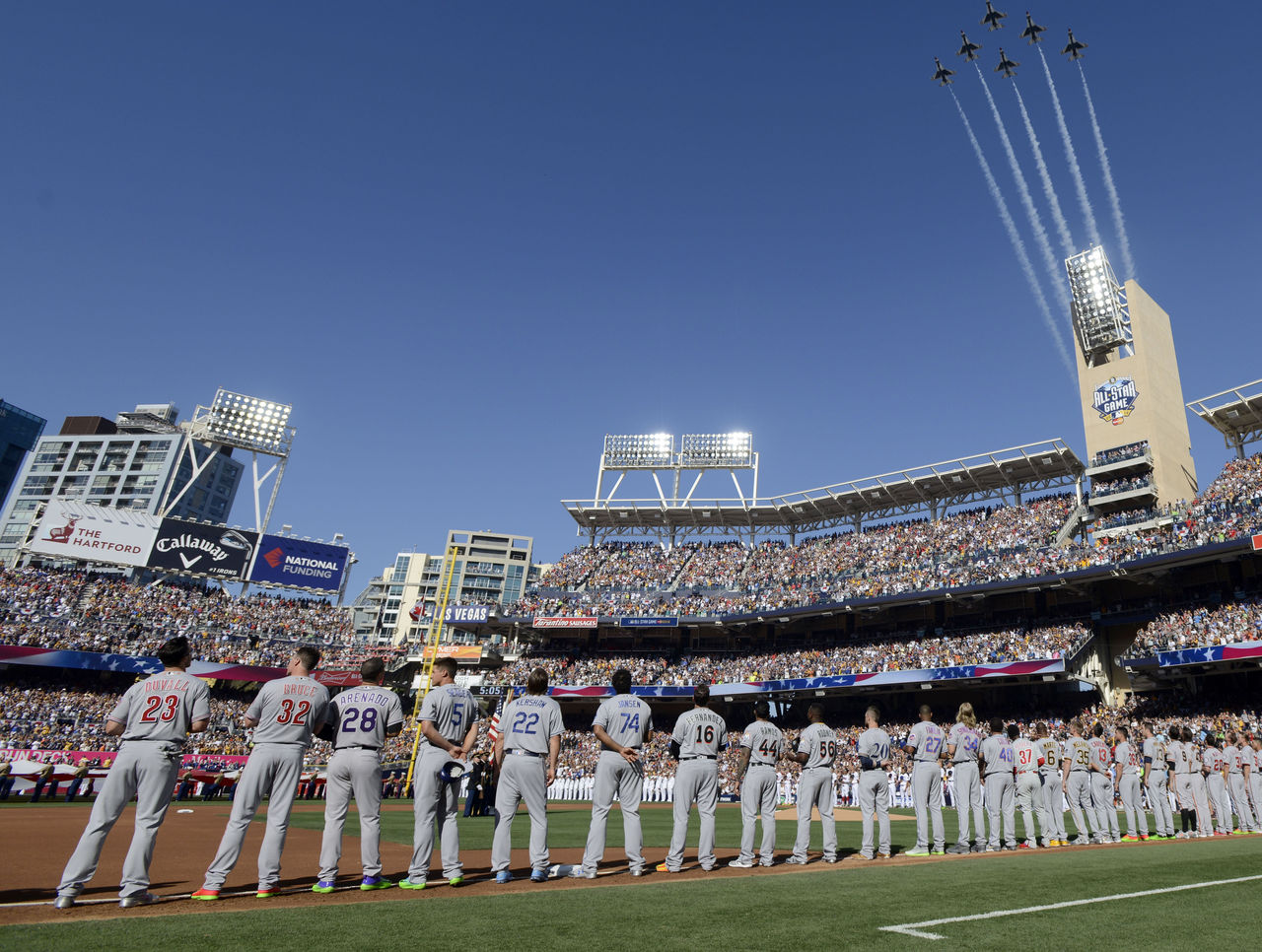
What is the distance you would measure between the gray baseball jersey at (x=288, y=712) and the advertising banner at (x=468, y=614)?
4628cm

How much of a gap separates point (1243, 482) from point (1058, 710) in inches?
506

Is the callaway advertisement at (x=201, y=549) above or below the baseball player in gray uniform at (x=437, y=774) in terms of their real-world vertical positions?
above

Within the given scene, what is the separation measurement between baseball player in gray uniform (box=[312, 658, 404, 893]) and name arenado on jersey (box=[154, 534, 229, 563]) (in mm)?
51123

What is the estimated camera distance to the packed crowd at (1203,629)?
28.3 meters

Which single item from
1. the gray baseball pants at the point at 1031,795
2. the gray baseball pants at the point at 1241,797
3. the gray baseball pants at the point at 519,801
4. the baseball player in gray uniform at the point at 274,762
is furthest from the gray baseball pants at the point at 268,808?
the gray baseball pants at the point at 1241,797

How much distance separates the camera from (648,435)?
5862 centimetres

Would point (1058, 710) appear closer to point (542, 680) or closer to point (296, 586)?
point (542, 680)

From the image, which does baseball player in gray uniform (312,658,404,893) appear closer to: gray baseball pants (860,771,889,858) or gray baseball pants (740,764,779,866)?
gray baseball pants (740,764,779,866)

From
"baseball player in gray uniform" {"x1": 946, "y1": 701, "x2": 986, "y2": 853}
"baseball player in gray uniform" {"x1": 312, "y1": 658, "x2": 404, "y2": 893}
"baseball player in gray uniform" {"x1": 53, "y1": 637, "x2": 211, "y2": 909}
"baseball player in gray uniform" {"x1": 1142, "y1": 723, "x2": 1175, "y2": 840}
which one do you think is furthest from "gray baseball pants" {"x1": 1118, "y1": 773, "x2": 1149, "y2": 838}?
"baseball player in gray uniform" {"x1": 53, "y1": 637, "x2": 211, "y2": 909}

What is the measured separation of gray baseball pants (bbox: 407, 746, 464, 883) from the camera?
23.4 ft

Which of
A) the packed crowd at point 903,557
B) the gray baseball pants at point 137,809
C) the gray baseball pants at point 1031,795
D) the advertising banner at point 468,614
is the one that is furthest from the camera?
the advertising banner at point 468,614

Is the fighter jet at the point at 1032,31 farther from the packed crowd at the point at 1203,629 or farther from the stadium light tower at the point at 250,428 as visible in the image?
the stadium light tower at the point at 250,428

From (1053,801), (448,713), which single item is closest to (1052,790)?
(1053,801)

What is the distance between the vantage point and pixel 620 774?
8078 mm
